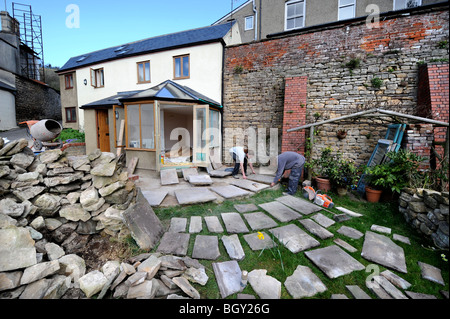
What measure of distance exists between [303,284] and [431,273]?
1.66 meters

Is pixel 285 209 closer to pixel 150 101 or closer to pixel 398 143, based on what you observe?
pixel 398 143

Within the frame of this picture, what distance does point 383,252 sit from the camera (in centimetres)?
263

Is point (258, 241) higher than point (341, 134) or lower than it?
lower

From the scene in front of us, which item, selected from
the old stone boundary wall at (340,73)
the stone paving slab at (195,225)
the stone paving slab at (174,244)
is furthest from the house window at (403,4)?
the stone paving slab at (174,244)

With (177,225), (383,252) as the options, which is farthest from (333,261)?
(177,225)

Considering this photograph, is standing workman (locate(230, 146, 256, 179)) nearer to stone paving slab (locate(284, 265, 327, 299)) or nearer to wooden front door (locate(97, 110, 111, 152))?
stone paving slab (locate(284, 265, 327, 299))

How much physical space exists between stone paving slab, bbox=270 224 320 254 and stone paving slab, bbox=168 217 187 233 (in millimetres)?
1553

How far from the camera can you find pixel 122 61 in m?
9.75

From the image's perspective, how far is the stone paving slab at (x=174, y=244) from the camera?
8.57ft

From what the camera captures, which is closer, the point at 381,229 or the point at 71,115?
the point at 381,229

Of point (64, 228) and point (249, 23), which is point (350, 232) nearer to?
point (64, 228)

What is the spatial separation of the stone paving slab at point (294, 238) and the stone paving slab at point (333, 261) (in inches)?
5.4

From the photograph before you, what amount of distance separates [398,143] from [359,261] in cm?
412
